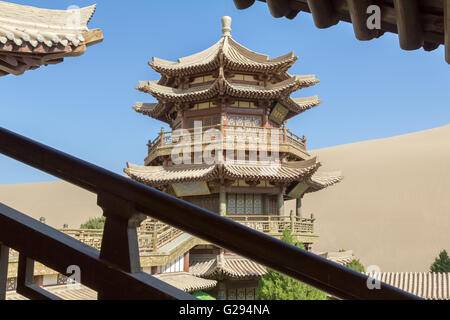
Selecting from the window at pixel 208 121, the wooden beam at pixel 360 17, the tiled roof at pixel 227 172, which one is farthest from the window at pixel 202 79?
the wooden beam at pixel 360 17

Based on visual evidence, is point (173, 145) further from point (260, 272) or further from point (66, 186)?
point (66, 186)

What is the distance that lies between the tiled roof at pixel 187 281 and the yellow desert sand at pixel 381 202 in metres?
38.7

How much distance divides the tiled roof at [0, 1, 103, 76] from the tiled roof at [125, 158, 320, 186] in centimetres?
1041

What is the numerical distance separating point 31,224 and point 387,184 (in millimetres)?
70104

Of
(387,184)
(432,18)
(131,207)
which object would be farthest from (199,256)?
(387,184)

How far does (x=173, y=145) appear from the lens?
17797 mm

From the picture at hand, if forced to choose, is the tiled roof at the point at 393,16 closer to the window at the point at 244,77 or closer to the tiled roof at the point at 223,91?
the tiled roof at the point at 223,91

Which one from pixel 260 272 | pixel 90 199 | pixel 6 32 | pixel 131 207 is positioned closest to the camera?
pixel 131 207

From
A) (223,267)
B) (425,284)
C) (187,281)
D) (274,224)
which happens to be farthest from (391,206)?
(187,281)

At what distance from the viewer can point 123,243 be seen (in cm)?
121

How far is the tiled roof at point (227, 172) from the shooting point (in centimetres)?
1644

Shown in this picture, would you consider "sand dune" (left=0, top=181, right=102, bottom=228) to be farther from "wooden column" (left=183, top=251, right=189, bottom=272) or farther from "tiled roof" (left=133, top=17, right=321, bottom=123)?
"wooden column" (left=183, top=251, right=189, bottom=272)

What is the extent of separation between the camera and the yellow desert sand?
51.8 metres

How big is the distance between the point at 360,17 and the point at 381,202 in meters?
63.5
